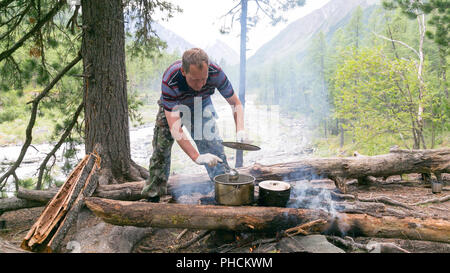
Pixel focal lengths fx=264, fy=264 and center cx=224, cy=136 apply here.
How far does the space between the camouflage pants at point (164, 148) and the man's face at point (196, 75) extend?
64cm

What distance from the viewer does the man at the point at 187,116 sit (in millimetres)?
2986

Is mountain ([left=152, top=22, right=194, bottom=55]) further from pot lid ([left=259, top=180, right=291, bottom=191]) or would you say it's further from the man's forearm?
pot lid ([left=259, top=180, right=291, bottom=191])

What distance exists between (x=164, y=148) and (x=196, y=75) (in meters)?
1.14

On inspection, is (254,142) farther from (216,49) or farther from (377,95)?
(377,95)

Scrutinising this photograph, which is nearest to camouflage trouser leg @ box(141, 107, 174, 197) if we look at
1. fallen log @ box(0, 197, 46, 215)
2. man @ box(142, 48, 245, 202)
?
man @ box(142, 48, 245, 202)

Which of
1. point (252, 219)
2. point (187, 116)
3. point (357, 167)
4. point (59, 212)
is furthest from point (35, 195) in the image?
point (357, 167)

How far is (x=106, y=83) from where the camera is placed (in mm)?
3971

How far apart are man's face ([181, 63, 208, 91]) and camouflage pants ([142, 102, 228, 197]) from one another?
2.10ft

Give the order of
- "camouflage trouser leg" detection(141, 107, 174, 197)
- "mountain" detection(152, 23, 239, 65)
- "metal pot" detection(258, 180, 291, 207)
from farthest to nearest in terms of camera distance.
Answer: "mountain" detection(152, 23, 239, 65) → "camouflage trouser leg" detection(141, 107, 174, 197) → "metal pot" detection(258, 180, 291, 207)

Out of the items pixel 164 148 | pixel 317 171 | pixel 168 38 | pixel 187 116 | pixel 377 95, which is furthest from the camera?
pixel 168 38

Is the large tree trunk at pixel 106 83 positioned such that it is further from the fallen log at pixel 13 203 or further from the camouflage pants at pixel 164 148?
the fallen log at pixel 13 203

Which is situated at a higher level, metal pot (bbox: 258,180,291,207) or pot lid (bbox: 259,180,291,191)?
pot lid (bbox: 259,180,291,191)

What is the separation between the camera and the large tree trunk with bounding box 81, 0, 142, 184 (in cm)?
387
